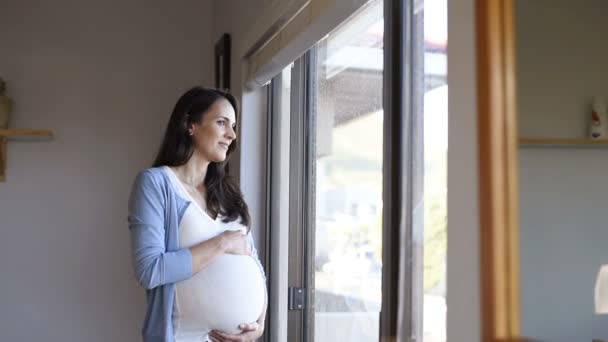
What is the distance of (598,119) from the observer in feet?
2.61

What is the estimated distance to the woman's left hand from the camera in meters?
1.77

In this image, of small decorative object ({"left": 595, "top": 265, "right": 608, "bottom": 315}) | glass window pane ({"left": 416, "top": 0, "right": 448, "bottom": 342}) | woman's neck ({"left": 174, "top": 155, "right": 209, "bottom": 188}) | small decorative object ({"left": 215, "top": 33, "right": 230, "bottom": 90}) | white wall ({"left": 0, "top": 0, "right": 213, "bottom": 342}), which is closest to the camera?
small decorative object ({"left": 595, "top": 265, "right": 608, "bottom": 315})

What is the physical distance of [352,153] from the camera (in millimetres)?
1958

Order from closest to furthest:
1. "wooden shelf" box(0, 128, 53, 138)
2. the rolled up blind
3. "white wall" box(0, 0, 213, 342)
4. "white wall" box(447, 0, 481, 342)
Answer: "white wall" box(447, 0, 481, 342) < the rolled up blind < "wooden shelf" box(0, 128, 53, 138) < "white wall" box(0, 0, 213, 342)

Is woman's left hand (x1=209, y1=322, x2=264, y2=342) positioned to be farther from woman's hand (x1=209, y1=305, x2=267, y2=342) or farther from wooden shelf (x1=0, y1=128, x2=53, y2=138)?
wooden shelf (x1=0, y1=128, x2=53, y2=138)

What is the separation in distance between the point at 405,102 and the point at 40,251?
7.44ft

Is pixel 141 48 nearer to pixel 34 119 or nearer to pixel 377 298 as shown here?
pixel 34 119

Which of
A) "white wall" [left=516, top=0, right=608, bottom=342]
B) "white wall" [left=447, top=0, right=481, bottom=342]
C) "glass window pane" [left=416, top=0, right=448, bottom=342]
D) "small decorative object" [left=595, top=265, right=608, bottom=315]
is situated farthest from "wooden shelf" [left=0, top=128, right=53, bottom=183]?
"small decorative object" [left=595, top=265, right=608, bottom=315]

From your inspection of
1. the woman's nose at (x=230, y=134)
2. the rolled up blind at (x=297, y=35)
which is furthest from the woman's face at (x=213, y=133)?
the rolled up blind at (x=297, y=35)

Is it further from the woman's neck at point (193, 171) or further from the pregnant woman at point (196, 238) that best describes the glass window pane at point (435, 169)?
the woman's neck at point (193, 171)

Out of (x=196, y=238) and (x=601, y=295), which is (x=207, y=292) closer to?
(x=196, y=238)

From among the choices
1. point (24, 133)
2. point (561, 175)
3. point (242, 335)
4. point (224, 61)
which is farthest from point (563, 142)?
point (24, 133)

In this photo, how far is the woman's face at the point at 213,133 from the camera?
74.0 inches

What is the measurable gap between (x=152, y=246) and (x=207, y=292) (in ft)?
0.60
